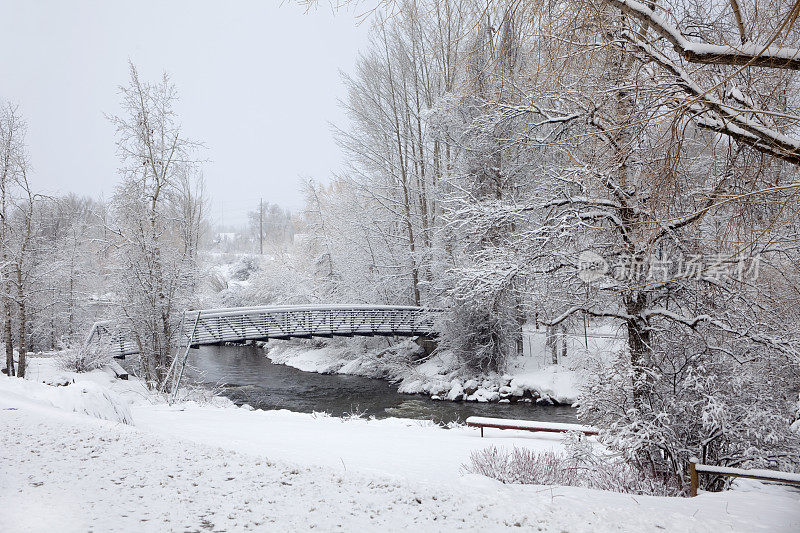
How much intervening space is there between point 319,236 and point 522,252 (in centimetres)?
1844

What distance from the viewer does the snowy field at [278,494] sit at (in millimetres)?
3412

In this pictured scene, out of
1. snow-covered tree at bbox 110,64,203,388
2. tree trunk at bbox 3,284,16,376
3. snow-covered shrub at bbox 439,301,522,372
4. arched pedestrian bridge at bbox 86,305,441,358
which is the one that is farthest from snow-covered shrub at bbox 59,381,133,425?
snow-covered shrub at bbox 439,301,522,372

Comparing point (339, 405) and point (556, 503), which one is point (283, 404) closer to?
point (339, 405)

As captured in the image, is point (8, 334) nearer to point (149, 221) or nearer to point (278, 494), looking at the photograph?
point (149, 221)

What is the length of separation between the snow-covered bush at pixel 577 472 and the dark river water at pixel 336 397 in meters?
6.87

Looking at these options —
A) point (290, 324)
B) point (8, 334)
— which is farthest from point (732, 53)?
point (8, 334)

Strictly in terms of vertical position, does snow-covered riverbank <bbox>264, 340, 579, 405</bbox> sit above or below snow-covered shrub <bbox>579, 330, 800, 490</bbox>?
below

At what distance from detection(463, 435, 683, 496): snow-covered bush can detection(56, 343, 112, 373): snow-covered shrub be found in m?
14.1

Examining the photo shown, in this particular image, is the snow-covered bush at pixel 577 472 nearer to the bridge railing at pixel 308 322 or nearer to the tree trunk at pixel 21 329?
the bridge railing at pixel 308 322

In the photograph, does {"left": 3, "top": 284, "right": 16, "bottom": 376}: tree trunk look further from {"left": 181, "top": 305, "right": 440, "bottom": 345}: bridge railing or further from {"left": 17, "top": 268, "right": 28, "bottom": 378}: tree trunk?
{"left": 181, "top": 305, "right": 440, "bottom": 345}: bridge railing

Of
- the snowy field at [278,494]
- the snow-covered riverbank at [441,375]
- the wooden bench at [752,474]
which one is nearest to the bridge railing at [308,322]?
the snow-covered riverbank at [441,375]

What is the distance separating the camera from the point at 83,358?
48.9ft

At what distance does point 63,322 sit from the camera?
78.9 feet

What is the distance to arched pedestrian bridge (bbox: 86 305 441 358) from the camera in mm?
16078
